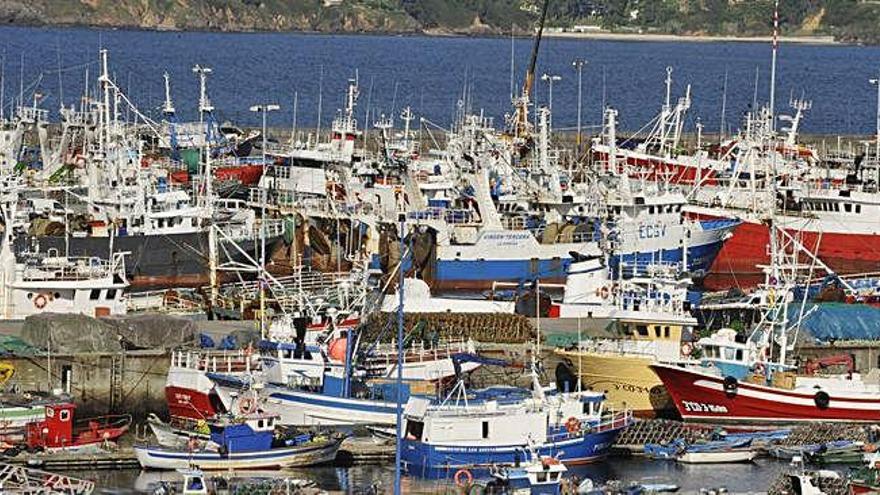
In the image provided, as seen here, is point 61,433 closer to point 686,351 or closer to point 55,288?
point 55,288

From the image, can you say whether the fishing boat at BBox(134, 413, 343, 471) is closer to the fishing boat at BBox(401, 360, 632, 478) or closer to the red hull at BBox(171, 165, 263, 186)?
the fishing boat at BBox(401, 360, 632, 478)

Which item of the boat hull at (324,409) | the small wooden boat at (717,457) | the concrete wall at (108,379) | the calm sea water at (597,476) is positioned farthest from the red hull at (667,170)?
the calm sea water at (597,476)

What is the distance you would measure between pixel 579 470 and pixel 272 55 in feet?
485

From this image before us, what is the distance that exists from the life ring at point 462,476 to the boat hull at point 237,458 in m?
2.31

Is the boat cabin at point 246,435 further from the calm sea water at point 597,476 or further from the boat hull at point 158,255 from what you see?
the boat hull at point 158,255

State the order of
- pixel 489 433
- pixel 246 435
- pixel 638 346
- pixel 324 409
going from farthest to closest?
1. pixel 638 346
2. pixel 324 409
3. pixel 489 433
4. pixel 246 435

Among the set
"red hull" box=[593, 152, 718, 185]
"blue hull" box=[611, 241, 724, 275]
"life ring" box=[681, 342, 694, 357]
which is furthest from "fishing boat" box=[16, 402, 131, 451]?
"red hull" box=[593, 152, 718, 185]

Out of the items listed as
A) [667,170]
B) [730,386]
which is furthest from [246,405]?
[667,170]

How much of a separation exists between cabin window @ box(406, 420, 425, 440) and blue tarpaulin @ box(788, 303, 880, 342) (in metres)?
11.0

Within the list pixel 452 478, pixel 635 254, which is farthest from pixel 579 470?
pixel 635 254

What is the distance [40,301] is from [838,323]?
627 inches

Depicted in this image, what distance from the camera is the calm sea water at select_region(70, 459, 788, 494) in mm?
37625

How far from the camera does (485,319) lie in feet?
154

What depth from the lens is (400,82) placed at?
148m
